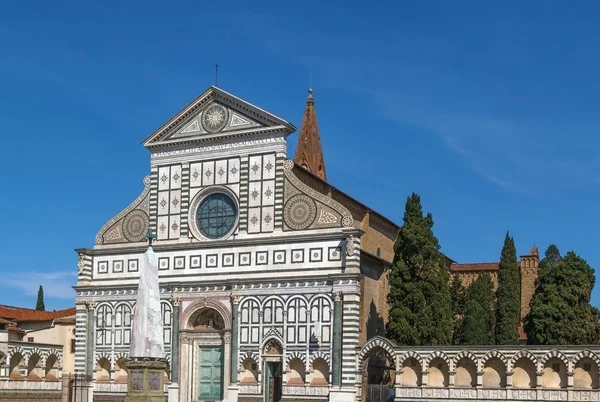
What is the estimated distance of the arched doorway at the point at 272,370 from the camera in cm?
3669

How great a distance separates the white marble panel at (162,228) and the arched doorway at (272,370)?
692 centimetres

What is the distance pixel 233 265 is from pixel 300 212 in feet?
12.0

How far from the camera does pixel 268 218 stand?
37.9 metres

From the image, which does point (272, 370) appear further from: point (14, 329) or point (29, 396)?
point (14, 329)

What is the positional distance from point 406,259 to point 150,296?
43.2 feet

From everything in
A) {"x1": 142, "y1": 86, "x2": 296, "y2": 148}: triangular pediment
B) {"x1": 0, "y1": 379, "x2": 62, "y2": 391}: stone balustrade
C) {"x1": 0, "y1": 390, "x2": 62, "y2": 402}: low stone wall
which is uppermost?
{"x1": 142, "y1": 86, "x2": 296, "y2": 148}: triangular pediment

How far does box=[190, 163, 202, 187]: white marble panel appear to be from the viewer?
39.8m

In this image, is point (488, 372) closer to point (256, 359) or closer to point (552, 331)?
point (552, 331)

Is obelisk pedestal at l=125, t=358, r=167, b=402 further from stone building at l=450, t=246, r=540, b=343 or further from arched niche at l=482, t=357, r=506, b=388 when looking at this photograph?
stone building at l=450, t=246, r=540, b=343

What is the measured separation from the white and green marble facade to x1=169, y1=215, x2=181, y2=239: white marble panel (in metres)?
0.06

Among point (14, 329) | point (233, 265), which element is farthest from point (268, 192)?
point (14, 329)

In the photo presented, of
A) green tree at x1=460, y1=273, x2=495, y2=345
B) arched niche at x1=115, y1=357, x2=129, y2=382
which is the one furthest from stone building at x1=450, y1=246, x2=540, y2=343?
arched niche at x1=115, y1=357, x2=129, y2=382

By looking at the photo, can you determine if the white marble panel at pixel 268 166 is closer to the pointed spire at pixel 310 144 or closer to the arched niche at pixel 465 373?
the arched niche at pixel 465 373

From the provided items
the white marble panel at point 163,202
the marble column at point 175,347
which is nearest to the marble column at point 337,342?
the marble column at point 175,347
